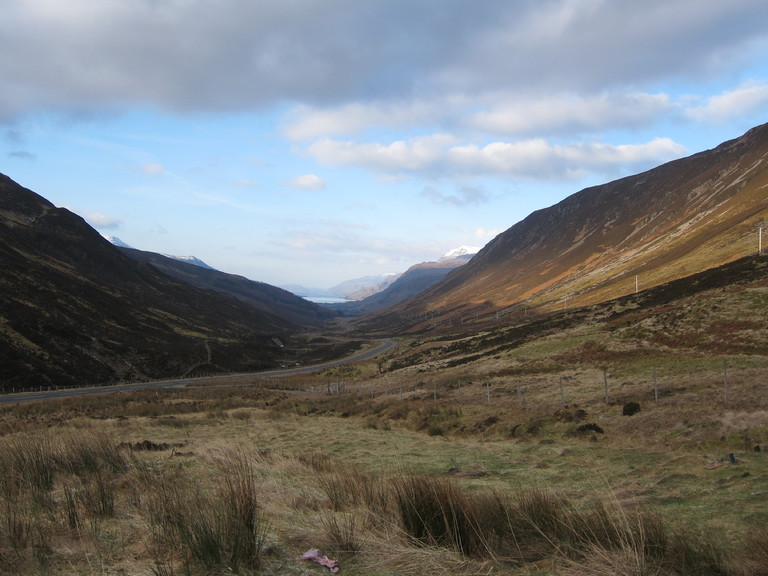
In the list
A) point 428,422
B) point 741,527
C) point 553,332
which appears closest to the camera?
point 741,527

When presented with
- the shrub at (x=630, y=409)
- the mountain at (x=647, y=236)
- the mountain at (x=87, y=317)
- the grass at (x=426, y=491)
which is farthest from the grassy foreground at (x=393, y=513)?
the mountain at (x=647, y=236)

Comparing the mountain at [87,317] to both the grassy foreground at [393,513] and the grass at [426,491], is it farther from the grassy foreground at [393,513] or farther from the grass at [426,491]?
the grassy foreground at [393,513]

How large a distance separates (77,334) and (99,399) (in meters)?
41.0

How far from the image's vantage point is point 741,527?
6434 mm

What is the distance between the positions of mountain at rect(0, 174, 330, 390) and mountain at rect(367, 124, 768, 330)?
71.8 m

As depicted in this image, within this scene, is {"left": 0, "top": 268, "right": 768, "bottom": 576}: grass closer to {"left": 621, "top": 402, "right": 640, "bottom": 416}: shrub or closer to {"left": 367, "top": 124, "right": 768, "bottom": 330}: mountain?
{"left": 621, "top": 402, "right": 640, "bottom": 416}: shrub

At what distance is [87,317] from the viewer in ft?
268

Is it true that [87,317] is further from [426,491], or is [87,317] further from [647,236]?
[647,236]

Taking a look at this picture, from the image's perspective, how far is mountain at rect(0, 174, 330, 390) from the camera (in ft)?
212

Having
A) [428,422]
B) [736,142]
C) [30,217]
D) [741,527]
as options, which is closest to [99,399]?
[428,422]

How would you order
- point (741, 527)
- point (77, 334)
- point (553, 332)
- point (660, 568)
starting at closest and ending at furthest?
point (660, 568) < point (741, 527) < point (553, 332) < point (77, 334)

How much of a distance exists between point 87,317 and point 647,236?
135 m

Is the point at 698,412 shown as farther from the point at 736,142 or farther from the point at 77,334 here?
the point at 736,142

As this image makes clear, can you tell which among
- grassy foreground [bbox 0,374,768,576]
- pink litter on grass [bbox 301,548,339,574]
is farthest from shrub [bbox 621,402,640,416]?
pink litter on grass [bbox 301,548,339,574]
